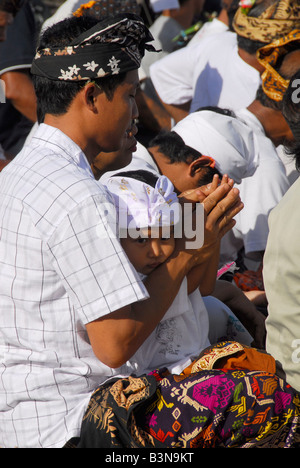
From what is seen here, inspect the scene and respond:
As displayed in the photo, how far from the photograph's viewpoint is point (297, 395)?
7.57 feet

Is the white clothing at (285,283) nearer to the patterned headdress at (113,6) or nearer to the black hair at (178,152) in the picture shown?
the black hair at (178,152)

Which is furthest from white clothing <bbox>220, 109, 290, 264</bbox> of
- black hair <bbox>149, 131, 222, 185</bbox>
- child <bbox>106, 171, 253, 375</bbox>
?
child <bbox>106, 171, 253, 375</bbox>

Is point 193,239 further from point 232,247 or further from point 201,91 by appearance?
point 201,91

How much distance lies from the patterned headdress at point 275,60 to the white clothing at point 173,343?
1.98 metres

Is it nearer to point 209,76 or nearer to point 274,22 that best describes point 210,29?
point 209,76

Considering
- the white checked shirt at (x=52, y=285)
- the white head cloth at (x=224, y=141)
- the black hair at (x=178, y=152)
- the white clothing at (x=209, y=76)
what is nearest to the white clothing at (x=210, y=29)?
the white clothing at (x=209, y=76)

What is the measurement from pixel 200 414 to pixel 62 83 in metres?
1.35

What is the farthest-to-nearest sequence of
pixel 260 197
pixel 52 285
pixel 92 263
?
pixel 260 197 < pixel 52 285 < pixel 92 263

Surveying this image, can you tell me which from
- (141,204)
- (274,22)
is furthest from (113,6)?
(141,204)

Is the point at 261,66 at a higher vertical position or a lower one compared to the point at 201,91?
higher

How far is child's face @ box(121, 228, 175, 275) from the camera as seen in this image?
245cm

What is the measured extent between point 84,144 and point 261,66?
2338 millimetres

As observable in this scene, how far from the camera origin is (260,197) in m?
3.92
